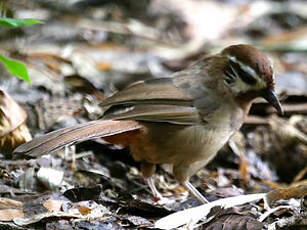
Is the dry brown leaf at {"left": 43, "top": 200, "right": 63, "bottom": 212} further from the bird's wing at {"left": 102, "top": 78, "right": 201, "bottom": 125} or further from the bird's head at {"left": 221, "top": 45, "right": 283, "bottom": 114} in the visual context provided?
the bird's head at {"left": 221, "top": 45, "right": 283, "bottom": 114}

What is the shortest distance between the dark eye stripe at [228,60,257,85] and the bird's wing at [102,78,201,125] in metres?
0.42

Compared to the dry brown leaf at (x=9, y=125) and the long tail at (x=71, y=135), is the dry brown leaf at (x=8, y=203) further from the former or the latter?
the dry brown leaf at (x=9, y=125)

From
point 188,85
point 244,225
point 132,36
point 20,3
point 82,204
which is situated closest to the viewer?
point 244,225

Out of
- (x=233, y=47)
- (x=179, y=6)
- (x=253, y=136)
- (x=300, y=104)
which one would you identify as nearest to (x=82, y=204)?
(x=233, y=47)

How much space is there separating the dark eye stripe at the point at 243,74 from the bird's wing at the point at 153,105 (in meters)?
0.42

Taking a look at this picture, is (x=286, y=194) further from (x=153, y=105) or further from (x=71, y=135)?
(x=71, y=135)

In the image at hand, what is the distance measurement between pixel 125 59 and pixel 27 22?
3770mm

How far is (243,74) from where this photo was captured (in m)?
4.71

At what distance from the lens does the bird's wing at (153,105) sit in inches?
176

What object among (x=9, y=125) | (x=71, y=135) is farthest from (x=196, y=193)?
(x=9, y=125)

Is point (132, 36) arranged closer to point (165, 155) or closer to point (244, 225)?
point (165, 155)

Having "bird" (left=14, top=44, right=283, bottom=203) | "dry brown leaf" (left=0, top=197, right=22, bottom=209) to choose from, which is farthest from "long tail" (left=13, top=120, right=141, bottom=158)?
"dry brown leaf" (left=0, top=197, right=22, bottom=209)

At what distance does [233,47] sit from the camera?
193 inches

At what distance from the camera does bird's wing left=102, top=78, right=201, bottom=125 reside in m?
4.47
